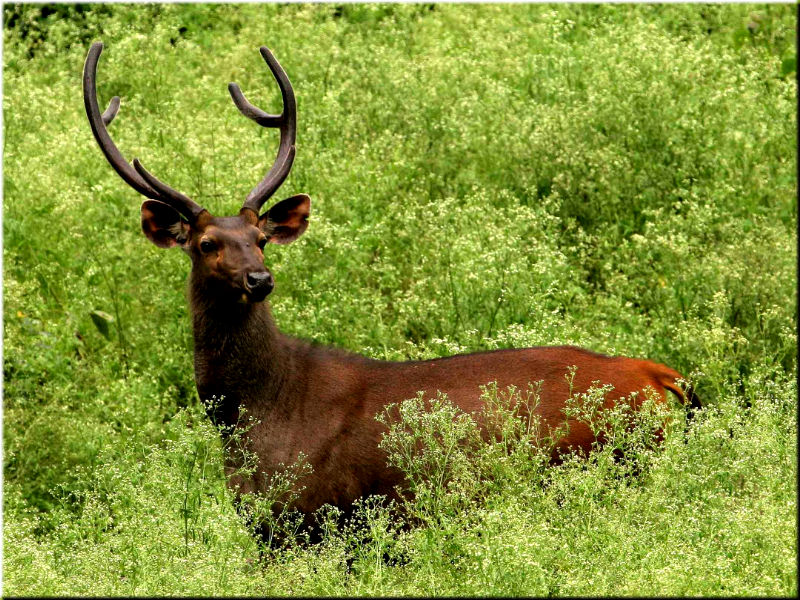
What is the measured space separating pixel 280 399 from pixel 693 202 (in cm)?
495

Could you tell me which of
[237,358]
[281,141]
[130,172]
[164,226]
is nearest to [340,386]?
[237,358]

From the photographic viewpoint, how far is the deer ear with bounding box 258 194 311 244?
9008 mm

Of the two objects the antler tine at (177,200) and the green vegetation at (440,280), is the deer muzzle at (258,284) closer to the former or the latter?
the antler tine at (177,200)

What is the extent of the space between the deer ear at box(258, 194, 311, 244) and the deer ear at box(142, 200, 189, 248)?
61cm

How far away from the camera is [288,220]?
910cm

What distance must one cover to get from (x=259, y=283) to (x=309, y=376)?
2.48 feet

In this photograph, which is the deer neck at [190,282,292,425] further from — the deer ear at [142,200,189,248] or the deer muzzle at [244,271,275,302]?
the deer ear at [142,200,189,248]

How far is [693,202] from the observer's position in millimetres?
11648

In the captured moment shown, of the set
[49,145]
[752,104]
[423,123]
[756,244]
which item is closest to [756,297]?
[756,244]

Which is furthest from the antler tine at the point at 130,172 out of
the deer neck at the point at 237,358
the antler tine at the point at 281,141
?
the deer neck at the point at 237,358

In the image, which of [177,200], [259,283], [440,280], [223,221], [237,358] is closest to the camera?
[259,283]

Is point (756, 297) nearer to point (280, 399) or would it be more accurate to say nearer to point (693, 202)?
point (693, 202)

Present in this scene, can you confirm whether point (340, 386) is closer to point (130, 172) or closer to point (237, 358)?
point (237, 358)

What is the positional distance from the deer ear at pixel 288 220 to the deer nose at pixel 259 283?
3.55ft
